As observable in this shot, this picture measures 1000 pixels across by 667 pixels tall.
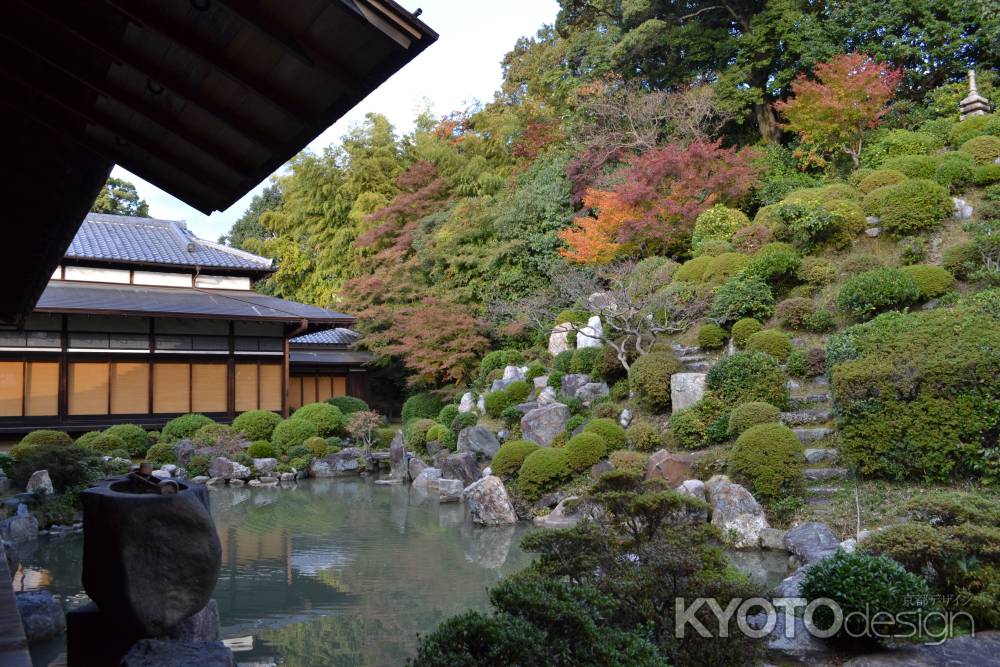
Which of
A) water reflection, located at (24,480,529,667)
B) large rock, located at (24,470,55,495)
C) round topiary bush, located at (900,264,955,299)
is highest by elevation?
round topiary bush, located at (900,264,955,299)

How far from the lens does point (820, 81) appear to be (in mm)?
17078

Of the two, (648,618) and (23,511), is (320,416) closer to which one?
(23,511)

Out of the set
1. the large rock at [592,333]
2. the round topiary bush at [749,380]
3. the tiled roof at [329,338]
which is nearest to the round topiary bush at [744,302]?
the round topiary bush at [749,380]

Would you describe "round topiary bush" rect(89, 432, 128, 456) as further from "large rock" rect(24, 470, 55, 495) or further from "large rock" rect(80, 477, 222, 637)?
"large rock" rect(80, 477, 222, 637)

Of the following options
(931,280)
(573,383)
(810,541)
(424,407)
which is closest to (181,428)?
(424,407)

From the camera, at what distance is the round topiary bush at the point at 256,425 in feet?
52.3

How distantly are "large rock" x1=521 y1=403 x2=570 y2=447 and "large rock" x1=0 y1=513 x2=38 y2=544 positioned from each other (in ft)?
24.1

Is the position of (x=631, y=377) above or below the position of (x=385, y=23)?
below

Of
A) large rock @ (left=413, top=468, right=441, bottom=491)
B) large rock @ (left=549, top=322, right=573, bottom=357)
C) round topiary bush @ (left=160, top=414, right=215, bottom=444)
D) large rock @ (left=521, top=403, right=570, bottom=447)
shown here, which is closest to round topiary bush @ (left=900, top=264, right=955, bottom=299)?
large rock @ (left=521, top=403, right=570, bottom=447)

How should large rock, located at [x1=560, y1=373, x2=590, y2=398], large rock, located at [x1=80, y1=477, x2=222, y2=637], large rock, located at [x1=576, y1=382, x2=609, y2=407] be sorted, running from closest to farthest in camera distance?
large rock, located at [x1=80, y1=477, x2=222, y2=637] → large rock, located at [x1=576, y1=382, x2=609, y2=407] → large rock, located at [x1=560, y1=373, x2=590, y2=398]

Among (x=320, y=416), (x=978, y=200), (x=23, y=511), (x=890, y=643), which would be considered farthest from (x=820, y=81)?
(x=23, y=511)

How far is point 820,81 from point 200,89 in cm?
1745

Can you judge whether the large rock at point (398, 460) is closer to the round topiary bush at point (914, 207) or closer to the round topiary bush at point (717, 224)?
the round topiary bush at point (717, 224)

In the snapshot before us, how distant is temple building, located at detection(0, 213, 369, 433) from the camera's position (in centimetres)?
1580
